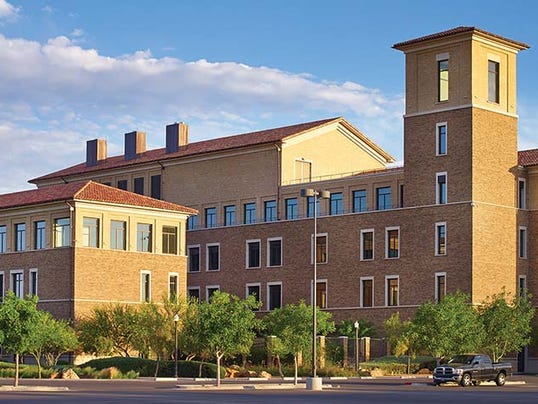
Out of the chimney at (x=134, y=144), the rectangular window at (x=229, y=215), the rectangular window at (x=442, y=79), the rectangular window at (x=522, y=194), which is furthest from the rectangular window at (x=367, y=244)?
the chimney at (x=134, y=144)

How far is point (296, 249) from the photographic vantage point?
89500 mm

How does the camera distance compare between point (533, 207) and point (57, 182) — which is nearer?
point (533, 207)

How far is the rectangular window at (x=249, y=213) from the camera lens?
93.1 metres

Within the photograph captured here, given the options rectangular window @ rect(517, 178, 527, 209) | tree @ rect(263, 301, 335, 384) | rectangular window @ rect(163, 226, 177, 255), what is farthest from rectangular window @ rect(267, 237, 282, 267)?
rectangular window @ rect(517, 178, 527, 209)

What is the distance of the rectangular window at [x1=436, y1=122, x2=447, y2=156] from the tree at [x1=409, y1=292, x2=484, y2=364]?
579 inches

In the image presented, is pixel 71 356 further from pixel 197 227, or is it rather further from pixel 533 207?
pixel 533 207

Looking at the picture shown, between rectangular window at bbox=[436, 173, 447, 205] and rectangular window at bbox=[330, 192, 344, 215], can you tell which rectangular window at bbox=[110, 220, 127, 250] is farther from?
rectangular window at bbox=[436, 173, 447, 205]

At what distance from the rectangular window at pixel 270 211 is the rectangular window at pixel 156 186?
1175 cm

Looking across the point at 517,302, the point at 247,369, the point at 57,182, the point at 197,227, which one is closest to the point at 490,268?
the point at 517,302

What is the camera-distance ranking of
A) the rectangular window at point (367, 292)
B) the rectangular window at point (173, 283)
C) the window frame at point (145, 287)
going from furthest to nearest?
the rectangular window at point (367, 292) → the rectangular window at point (173, 283) → the window frame at point (145, 287)

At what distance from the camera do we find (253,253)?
92.6 m

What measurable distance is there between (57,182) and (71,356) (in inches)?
1446

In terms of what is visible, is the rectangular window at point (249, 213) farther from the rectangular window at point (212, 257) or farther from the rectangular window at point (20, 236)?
the rectangular window at point (20, 236)

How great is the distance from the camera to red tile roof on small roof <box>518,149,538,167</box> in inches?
3287
